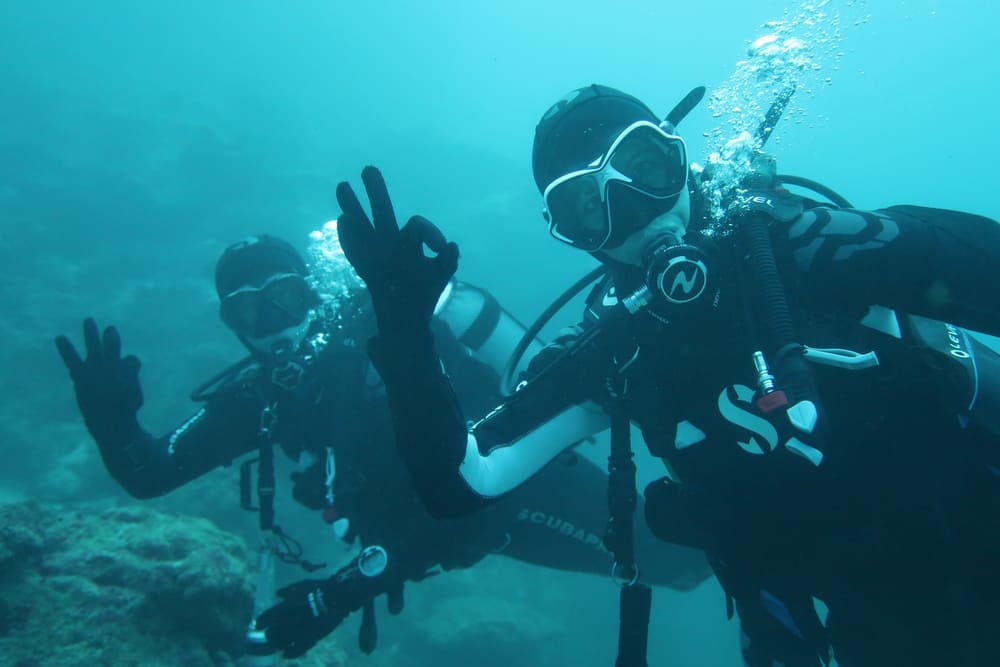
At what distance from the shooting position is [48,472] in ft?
40.7

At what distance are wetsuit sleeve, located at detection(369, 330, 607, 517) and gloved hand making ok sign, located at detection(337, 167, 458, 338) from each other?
0.17 metres

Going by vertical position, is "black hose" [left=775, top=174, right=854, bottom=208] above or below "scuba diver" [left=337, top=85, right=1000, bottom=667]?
above

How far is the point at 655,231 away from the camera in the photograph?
8.18 ft

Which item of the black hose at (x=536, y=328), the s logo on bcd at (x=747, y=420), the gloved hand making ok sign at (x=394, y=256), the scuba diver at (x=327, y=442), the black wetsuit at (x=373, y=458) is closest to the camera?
the gloved hand making ok sign at (x=394, y=256)

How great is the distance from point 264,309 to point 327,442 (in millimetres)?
1271

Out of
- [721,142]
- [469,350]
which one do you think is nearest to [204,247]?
[469,350]

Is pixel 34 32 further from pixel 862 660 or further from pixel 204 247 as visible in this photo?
pixel 862 660

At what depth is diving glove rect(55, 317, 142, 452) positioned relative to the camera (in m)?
4.00

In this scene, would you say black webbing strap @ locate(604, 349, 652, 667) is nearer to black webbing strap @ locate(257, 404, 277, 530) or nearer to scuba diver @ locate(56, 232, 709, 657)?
scuba diver @ locate(56, 232, 709, 657)

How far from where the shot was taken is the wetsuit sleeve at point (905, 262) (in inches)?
80.4

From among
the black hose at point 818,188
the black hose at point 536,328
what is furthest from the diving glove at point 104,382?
the black hose at point 818,188

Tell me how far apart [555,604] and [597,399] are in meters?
14.2

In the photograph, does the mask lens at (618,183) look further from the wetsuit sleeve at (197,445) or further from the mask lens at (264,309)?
the wetsuit sleeve at (197,445)

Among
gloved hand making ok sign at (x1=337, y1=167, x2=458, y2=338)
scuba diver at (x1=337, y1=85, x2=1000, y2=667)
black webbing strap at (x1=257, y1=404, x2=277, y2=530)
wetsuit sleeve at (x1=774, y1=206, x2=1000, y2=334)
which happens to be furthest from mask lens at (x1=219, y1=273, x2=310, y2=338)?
wetsuit sleeve at (x1=774, y1=206, x2=1000, y2=334)
